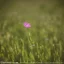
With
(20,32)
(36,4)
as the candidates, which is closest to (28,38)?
(20,32)

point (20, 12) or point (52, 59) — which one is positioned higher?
point (20, 12)

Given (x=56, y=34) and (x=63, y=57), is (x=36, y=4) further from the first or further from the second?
(x=63, y=57)

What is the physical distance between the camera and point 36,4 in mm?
1997

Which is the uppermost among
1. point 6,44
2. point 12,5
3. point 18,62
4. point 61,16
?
point 12,5

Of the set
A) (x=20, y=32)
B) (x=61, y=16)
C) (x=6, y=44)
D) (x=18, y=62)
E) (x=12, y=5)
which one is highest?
(x=12, y=5)

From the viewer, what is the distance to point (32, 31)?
6.39 feet

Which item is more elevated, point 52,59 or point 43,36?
point 43,36

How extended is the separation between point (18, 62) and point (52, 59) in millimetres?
372

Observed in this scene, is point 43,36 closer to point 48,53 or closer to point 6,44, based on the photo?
point 48,53

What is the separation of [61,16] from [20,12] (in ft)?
1.54

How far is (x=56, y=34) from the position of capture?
1.94 m

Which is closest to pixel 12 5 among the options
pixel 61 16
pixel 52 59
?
pixel 61 16

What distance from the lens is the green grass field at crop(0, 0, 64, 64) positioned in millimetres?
1902

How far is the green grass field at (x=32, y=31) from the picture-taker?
1902mm
